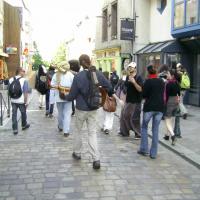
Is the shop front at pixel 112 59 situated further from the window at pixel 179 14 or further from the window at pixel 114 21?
the window at pixel 179 14

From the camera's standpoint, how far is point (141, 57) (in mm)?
24344

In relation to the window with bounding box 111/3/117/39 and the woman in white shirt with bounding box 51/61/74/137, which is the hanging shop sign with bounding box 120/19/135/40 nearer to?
the window with bounding box 111/3/117/39

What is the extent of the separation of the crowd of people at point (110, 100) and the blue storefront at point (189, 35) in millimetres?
6893

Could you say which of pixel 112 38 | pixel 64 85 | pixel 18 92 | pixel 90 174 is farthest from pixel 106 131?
pixel 112 38

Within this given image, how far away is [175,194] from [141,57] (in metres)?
19.1

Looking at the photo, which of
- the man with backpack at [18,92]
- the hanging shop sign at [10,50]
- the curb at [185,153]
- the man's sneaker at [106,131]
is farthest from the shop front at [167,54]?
the hanging shop sign at [10,50]

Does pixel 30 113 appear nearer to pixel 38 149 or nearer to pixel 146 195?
pixel 38 149

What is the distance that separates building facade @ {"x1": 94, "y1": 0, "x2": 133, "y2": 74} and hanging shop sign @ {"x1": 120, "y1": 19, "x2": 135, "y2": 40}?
170 centimetres

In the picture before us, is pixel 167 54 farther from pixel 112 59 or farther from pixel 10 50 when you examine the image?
pixel 10 50

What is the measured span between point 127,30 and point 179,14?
6841 millimetres

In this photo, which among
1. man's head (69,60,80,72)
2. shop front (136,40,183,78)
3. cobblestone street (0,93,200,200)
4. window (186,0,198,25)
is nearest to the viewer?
cobblestone street (0,93,200,200)

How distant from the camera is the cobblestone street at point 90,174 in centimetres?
558

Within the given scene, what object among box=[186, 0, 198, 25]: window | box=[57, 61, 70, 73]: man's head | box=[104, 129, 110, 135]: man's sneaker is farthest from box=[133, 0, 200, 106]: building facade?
box=[57, 61, 70, 73]: man's head

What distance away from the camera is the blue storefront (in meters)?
16.9
